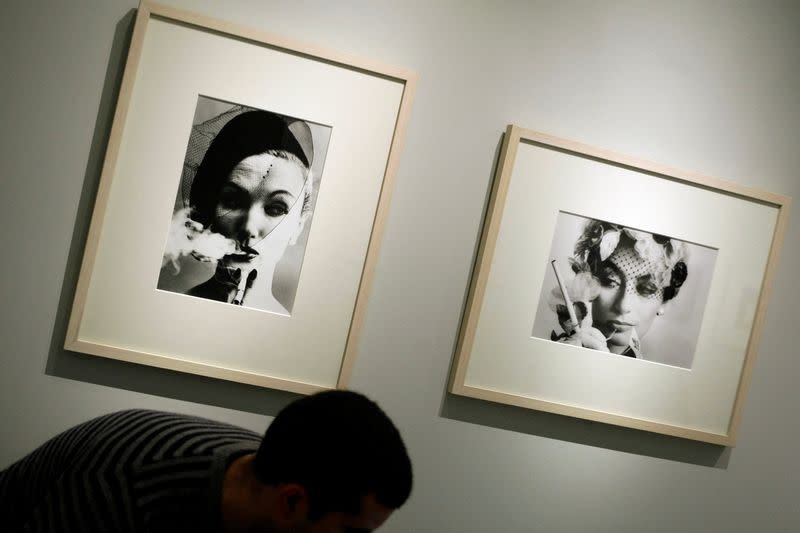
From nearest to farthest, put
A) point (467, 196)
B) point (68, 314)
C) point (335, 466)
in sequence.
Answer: point (335, 466) < point (68, 314) < point (467, 196)

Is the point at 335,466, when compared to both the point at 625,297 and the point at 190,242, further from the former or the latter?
the point at 625,297

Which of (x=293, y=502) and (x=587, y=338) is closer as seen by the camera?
(x=293, y=502)

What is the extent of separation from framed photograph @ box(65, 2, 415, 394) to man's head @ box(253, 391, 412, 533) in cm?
68

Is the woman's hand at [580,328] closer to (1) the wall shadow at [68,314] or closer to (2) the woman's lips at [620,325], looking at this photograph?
(2) the woman's lips at [620,325]

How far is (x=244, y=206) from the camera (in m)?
1.82

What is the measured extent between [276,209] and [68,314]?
1.58 feet

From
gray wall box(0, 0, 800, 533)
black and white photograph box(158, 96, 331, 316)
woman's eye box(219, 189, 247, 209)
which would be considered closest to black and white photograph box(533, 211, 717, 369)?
gray wall box(0, 0, 800, 533)

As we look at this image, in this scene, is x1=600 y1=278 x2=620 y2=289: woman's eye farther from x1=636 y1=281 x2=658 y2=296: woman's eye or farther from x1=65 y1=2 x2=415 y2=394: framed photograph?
x1=65 y1=2 x2=415 y2=394: framed photograph

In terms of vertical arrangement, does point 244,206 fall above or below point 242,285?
above

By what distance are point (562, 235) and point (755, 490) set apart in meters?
0.86

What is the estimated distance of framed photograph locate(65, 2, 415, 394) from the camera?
1.77m

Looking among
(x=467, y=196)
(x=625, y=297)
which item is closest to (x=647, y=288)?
(x=625, y=297)

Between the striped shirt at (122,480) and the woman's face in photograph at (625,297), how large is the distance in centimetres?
104

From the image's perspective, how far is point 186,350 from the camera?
1.82 metres
